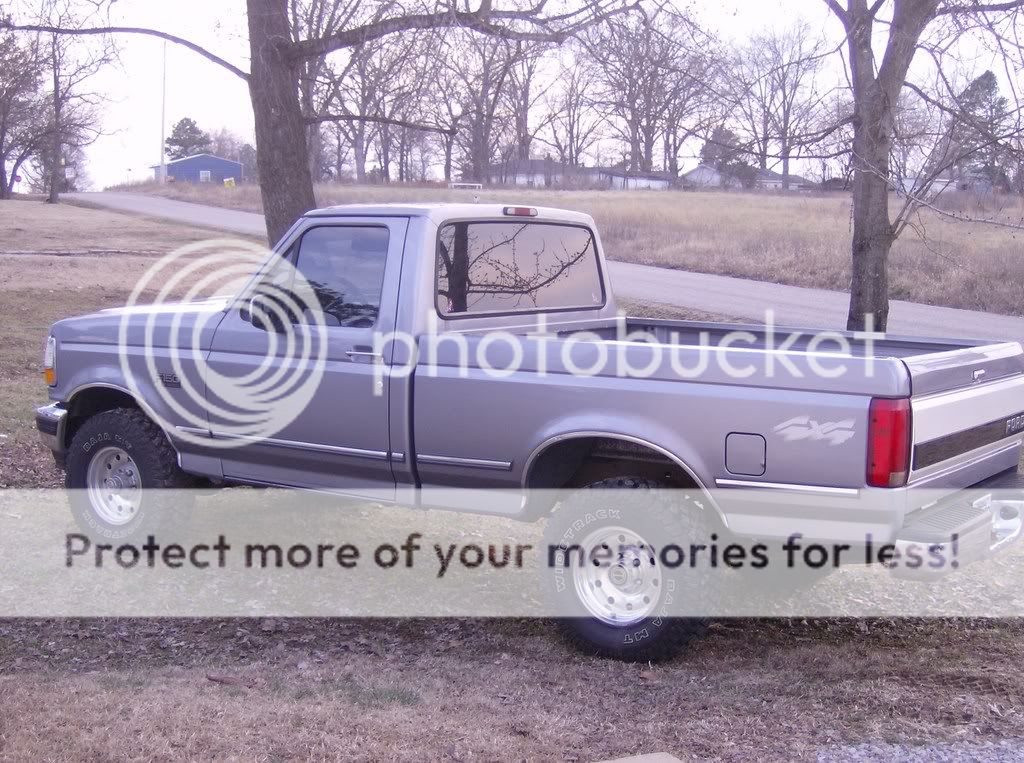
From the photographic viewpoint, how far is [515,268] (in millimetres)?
6059

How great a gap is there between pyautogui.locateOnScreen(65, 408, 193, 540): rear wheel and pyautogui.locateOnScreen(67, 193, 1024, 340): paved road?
32.7ft

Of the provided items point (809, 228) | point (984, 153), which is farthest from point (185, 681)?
point (809, 228)

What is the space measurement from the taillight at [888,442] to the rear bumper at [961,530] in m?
0.25

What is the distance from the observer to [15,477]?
8.13 meters

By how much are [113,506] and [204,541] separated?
2.00 ft

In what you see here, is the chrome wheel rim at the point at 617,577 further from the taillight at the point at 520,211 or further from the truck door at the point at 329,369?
the taillight at the point at 520,211

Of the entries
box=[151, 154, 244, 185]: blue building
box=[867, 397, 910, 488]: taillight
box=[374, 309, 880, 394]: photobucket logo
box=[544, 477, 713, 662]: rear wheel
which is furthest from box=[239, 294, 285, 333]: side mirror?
box=[151, 154, 244, 185]: blue building

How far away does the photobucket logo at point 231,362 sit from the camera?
5648mm

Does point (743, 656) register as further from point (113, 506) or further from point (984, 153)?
point (984, 153)

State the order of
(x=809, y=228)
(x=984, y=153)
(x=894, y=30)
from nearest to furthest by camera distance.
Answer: (x=984, y=153), (x=894, y=30), (x=809, y=228)

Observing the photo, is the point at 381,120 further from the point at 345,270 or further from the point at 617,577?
the point at 617,577

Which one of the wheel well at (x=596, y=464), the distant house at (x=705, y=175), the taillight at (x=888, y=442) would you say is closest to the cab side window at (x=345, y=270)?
the wheel well at (x=596, y=464)

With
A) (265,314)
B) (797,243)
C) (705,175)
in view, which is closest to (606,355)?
(265,314)

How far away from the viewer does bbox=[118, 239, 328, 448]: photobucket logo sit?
5.65m
